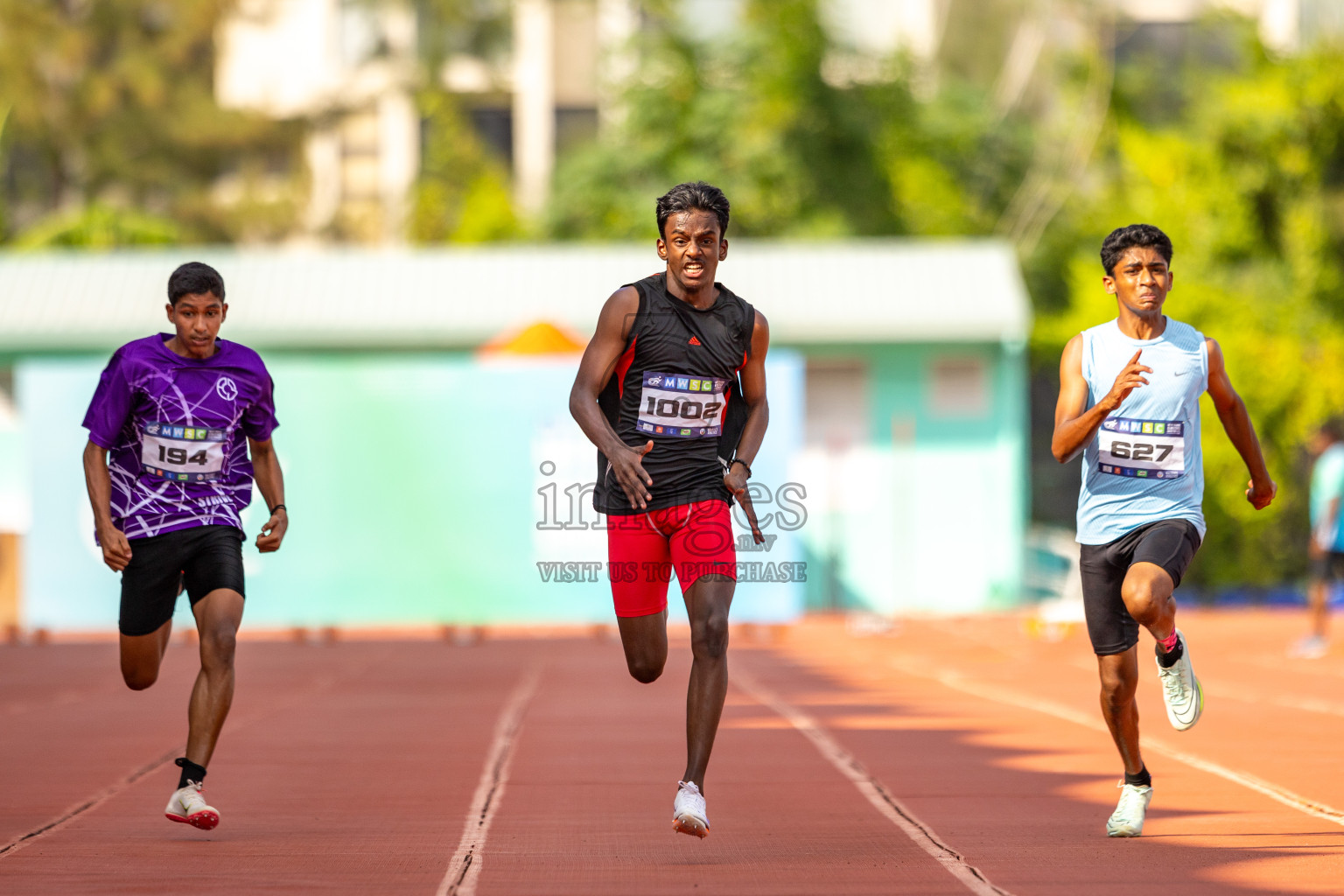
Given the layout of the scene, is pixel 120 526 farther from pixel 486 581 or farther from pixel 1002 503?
pixel 1002 503

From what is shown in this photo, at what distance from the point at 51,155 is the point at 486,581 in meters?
26.9

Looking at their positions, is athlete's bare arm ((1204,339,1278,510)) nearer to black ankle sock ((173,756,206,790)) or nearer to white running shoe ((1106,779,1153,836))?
white running shoe ((1106,779,1153,836))

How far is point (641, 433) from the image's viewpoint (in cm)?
649

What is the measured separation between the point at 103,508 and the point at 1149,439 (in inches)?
153

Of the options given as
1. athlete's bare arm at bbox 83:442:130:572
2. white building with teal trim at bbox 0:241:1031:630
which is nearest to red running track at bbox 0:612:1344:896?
athlete's bare arm at bbox 83:442:130:572

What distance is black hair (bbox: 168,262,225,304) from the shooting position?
679 cm

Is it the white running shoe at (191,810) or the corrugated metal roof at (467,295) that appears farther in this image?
the corrugated metal roof at (467,295)

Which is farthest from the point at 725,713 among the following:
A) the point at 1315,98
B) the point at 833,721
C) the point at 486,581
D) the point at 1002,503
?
the point at 1315,98

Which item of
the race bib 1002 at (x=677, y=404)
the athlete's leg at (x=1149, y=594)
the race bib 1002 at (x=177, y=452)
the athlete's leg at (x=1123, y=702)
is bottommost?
the athlete's leg at (x=1123, y=702)

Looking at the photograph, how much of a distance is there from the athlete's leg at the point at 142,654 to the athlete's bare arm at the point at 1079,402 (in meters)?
3.47

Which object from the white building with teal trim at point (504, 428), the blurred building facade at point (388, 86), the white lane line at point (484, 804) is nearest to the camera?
the white lane line at point (484, 804)

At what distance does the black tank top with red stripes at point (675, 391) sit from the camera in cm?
644

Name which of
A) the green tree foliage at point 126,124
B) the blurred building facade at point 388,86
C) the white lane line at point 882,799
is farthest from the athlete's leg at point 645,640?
the green tree foliage at point 126,124

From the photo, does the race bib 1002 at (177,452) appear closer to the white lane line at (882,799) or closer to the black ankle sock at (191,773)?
the black ankle sock at (191,773)
